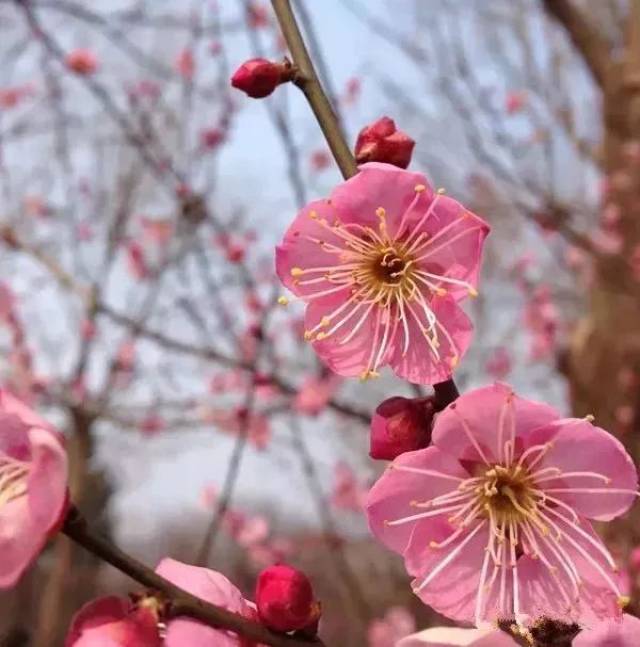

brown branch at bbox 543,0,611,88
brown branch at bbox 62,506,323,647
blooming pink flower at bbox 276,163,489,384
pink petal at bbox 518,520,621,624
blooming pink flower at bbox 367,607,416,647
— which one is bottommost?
brown branch at bbox 62,506,323,647

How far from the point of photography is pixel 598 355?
9.21ft

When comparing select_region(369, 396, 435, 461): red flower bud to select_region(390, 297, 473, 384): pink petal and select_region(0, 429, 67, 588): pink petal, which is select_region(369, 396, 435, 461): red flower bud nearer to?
select_region(390, 297, 473, 384): pink petal

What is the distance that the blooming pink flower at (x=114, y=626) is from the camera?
497 millimetres

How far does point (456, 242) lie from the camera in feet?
2.44

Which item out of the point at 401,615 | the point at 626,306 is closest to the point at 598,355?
the point at 626,306

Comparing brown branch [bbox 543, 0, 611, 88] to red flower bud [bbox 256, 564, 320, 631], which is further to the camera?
brown branch [bbox 543, 0, 611, 88]

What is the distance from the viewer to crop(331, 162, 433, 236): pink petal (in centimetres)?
69

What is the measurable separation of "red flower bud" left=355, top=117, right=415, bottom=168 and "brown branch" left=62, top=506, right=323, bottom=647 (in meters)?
0.37

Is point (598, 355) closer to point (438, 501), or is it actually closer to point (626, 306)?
point (626, 306)

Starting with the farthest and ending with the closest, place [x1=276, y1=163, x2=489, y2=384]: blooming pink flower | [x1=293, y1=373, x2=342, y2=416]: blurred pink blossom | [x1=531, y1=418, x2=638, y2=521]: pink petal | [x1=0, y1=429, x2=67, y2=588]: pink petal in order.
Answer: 1. [x1=293, y1=373, x2=342, y2=416]: blurred pink blossom
2. [x1=276, y1=163, x2=489, y2=384]: blooming pink flower
3. [x1=531, y1=418, x2=638, y2=521]: pink petal
4. [x1=0, y1=429, x2=67, y2=588]: pink petal

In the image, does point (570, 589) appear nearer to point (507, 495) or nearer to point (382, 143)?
point (507, 495)

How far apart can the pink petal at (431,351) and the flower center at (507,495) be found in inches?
3.2

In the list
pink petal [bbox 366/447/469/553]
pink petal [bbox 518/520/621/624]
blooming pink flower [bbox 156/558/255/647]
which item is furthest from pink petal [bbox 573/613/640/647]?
blooming pink flower [bbox 156/558/255/647]

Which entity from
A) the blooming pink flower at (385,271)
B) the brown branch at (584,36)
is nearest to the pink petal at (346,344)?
the blooming pink flower at (385,271)
